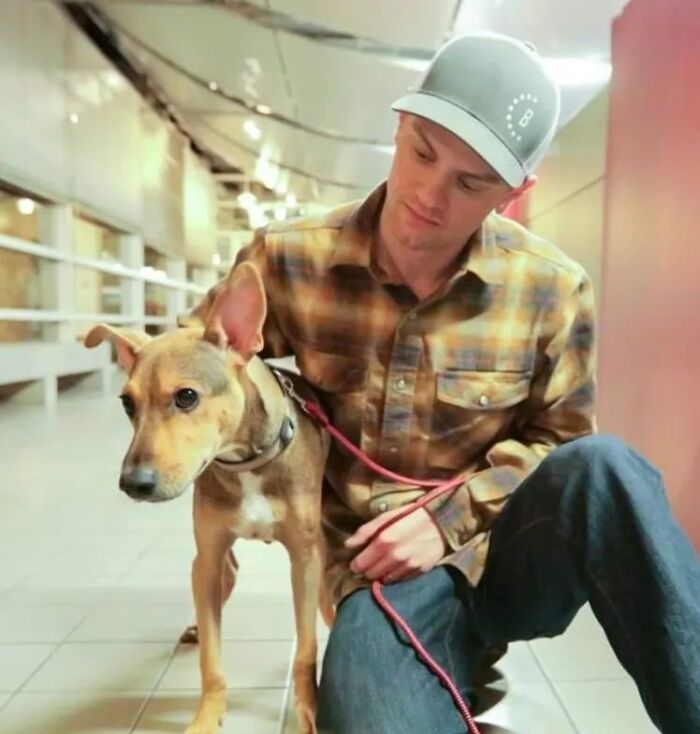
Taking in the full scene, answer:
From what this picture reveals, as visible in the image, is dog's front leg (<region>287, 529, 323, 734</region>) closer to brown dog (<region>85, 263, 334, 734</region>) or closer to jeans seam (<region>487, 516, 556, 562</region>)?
brown dog (<region>85, 263, 334, 734</region>)

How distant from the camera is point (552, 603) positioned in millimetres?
1287

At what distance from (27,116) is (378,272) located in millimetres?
5427

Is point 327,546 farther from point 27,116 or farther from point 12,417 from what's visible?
point 27,116

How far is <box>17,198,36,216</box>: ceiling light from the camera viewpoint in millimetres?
6386

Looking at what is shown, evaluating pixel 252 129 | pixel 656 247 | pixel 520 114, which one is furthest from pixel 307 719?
pixel 252 129

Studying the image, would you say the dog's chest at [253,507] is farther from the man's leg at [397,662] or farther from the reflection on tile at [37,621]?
the reflection on tile at [37,621]

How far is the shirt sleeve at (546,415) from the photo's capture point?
139 cm

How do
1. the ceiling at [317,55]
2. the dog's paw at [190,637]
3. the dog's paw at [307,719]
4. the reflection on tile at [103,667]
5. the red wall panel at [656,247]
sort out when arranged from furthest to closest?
the ceiling at [317,55]
the red wall panel at [656,247]
the dog's paw at [190,637]
the reflection on tile at [103,667]
the dog's paw at [307,719]

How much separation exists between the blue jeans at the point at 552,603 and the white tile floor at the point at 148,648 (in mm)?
377

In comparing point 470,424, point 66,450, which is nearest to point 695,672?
point 470,424

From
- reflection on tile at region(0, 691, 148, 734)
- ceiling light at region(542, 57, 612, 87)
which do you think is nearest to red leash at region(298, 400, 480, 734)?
reflection on tile at region(0, 691, 148, 734)

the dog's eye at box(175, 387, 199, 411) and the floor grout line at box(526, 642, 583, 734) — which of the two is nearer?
the dog's eye at box(175, 387, 199, 411)

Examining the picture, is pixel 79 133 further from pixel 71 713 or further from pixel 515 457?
pixel 515 457

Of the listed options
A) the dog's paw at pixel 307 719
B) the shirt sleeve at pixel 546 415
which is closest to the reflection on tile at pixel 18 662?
the dog's paw at pixel 307 719
